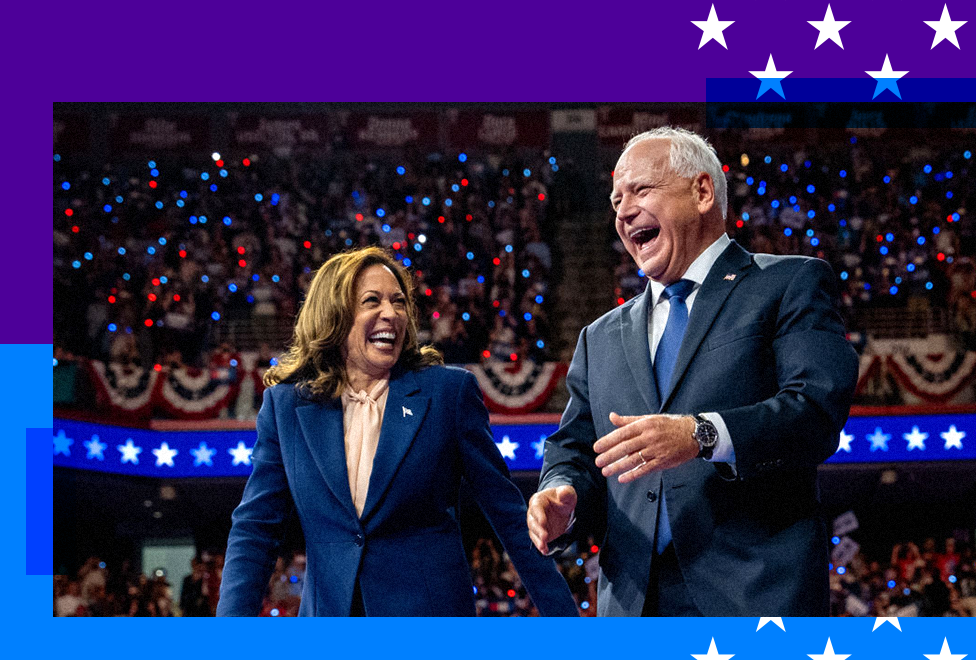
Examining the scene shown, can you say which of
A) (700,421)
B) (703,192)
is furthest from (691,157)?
(700,421)

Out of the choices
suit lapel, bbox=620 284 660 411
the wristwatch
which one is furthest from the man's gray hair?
the wristwatch

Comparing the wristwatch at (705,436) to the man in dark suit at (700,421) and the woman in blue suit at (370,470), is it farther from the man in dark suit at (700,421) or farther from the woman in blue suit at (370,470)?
the woman in blue suit at (370,470)

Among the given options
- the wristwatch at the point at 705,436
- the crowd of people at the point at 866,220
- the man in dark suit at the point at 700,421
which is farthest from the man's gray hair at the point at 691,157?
the crowd of people at the point at 866,220

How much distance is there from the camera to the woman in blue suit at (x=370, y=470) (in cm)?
202

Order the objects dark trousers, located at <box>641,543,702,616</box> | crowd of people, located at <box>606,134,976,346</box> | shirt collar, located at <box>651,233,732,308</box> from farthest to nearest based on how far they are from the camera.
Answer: crowd of people, located at <box>606,134,976,346</box>
shirt collar, located at <box>651,233,732,308</box>
dark trousers, located at <box>641,543,702,616</box>

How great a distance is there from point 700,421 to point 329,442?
864 millimetres

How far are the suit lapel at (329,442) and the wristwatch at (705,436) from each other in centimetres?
81

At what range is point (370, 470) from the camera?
2.05m

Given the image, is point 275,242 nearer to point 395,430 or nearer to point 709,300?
point 395,430

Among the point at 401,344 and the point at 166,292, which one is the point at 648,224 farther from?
the point at 166,292

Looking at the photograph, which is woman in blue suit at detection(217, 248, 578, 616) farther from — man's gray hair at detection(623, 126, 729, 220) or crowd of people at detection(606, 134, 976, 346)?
crowd of people at detection(606, 134, 976, 346)

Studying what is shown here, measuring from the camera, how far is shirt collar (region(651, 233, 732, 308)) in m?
→ 1.80

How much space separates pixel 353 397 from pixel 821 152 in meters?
10.3

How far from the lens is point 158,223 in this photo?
10641 millimetres
